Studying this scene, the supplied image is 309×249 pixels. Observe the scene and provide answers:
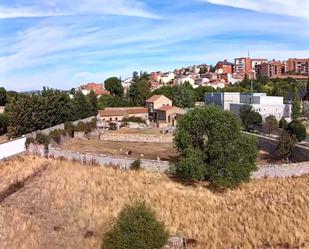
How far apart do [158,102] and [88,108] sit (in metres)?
17.4

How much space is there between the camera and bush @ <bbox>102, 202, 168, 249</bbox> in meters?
19.3

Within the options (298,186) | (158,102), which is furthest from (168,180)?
(158,102)

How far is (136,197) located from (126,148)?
69.4ft

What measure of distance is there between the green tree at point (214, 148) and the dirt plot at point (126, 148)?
22.9 feet

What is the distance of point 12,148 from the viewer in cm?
3816

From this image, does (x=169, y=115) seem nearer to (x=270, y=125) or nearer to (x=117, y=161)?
(x=270, y=125)

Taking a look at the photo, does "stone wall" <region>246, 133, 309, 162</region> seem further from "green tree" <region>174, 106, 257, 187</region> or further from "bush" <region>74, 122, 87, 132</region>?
"bush" <region>74, 122, 87, 132</region>

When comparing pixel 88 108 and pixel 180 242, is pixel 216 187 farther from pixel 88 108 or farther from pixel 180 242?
pixel 88 108

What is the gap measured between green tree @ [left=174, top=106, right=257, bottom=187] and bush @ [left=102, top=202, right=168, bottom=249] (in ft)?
48.4

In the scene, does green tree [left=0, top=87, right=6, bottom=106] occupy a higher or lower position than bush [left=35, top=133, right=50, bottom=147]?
higher

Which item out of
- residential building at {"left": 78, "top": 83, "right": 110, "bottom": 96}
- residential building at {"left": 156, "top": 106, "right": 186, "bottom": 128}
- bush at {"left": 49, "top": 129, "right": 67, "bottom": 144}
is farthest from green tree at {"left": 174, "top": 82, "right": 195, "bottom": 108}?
bush at {"left": 49, "top": 129, "right": 67, "bottom": 144}

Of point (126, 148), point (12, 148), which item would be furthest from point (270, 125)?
point (12, 148)

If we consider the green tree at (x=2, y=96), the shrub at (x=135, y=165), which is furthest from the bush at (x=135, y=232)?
the green tree at (x=2, y=96)

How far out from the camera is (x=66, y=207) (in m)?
26.7
